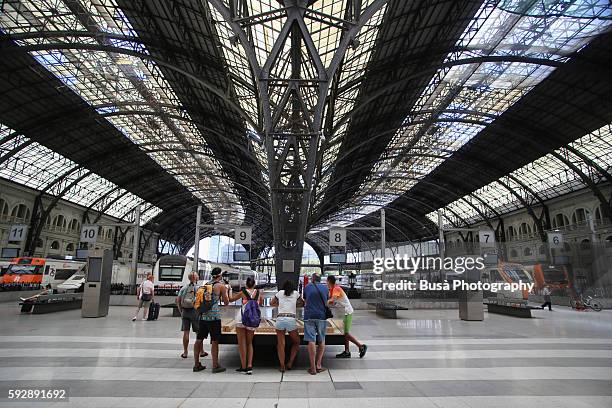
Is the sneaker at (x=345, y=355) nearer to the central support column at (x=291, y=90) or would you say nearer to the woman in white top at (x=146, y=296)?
the central support column at (x=291, y=90)

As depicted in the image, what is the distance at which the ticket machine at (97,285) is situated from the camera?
15.3 m

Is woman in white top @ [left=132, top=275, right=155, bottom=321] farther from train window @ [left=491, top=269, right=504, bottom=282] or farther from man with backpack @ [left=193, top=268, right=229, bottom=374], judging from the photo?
train window @ [left=491, top=269, right=504, bottom=282]

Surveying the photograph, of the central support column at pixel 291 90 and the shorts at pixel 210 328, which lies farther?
the central support column at pixel 291 90

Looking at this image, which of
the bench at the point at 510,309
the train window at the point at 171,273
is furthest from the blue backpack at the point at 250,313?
the train window at the point at 171,273

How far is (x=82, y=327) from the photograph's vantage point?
12297 millimetres

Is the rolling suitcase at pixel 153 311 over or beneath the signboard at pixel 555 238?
beneath

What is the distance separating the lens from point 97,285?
15.6 m

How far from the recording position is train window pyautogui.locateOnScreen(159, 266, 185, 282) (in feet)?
113

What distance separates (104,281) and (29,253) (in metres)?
32.6

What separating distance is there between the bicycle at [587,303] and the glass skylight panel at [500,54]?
1527 cm

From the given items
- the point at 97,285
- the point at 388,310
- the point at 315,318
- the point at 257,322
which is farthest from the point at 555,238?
the point at 97,285

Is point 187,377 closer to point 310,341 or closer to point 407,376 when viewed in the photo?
point 310,341

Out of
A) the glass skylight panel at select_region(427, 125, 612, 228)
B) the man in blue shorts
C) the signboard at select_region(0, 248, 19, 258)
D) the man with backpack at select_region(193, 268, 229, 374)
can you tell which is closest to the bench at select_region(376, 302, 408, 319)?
the man in blue shorts

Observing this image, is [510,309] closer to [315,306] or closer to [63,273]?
[315,306]
